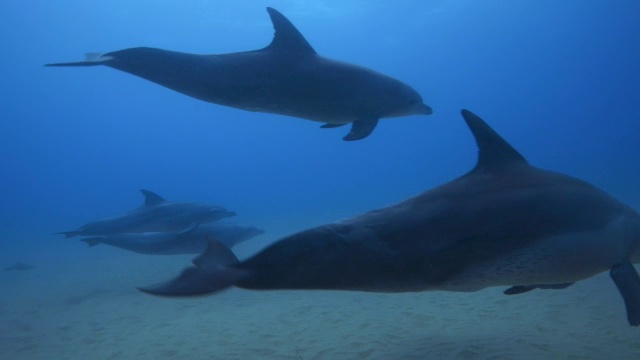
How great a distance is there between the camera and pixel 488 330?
705 centimetres

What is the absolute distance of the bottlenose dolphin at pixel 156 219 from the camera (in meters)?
12.6

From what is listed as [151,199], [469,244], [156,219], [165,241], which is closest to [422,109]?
[469,244]

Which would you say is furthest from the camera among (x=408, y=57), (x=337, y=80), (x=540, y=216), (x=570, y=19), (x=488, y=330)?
(x=408, y=57)

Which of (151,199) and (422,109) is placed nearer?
(422,109)

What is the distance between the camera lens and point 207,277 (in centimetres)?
235

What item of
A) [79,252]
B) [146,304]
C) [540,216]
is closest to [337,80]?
[540,216]

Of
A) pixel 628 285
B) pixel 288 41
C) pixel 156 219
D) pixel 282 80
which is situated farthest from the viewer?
pixel 156 219

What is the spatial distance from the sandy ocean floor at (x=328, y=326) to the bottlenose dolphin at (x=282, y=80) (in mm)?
3292

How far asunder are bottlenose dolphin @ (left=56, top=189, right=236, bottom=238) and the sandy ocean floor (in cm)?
199

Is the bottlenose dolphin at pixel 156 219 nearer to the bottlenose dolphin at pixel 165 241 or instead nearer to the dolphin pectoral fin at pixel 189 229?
the dolphin pectoral fin at pixel 189 229

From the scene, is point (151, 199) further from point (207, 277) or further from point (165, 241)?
point (207, 277)

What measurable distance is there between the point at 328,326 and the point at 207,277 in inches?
231

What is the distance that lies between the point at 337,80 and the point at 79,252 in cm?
2080

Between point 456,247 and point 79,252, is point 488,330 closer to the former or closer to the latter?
point 456,247
